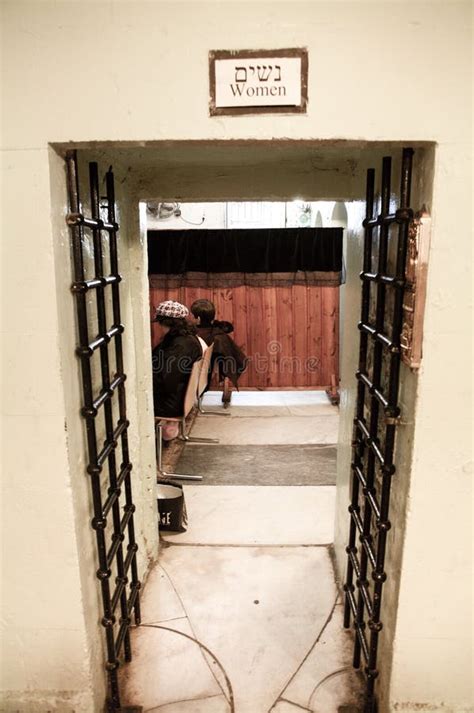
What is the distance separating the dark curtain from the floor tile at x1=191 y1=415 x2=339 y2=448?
1.87 m

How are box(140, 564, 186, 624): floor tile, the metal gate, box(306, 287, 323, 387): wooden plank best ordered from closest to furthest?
the metal gate < box(140, 564, 186, 624): floor tile < box(306, 287, 323, 387): wooden plank

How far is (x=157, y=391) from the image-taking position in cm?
379

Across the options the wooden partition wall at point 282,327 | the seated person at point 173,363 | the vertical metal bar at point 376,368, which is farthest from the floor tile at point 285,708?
the wooden partition wall at point 282,327

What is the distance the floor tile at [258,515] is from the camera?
2.93 metres

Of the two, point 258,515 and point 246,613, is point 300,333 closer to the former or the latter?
point 258,515

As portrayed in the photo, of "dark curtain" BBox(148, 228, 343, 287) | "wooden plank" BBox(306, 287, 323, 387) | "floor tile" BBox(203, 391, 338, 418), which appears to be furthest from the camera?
"wooden plank" BBox(306, 287, 323, 387)

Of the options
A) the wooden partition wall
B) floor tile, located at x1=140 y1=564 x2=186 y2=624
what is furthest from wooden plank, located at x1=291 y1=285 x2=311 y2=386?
floor tile, located at x1=140 y1=564 x2=186 y2=624

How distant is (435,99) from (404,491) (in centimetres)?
110

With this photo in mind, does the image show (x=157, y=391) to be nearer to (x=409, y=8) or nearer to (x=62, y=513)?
(x=62, y=513)

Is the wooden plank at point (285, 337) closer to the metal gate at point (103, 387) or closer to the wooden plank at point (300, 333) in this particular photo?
the wooden plank at point (300, 333)

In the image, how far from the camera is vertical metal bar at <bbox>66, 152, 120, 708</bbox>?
1.41 meters

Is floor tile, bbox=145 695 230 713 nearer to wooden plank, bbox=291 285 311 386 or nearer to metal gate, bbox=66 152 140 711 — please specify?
metal gate, bbox=66 152 140 711

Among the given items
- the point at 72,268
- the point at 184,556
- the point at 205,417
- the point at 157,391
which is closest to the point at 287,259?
the point at 205,417

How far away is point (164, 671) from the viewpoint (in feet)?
6.50
